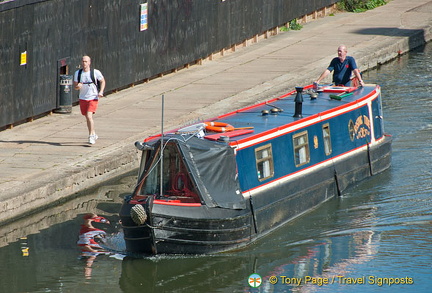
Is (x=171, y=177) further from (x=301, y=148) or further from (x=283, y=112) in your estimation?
(x=283, y=112)

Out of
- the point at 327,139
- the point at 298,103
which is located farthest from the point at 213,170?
the point at 327,139

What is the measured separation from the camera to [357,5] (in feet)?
125

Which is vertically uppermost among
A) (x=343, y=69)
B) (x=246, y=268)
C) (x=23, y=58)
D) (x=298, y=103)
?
(x=23, y=58)

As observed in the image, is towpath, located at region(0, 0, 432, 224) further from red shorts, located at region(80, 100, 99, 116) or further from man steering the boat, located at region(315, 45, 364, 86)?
man steering the boat, located at region(315, 45, 364, 86)

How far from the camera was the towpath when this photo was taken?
1745cm

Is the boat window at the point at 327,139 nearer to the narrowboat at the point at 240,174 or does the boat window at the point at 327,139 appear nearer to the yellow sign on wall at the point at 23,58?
the narrowboat at the point at 240,174

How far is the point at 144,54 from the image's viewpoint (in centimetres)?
2553

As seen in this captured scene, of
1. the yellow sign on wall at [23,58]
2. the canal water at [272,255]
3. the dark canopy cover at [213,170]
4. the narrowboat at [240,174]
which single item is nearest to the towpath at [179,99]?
the canal water at [272,255]

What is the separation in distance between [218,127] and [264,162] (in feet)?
3.12

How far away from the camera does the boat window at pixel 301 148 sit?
16547 millimetres

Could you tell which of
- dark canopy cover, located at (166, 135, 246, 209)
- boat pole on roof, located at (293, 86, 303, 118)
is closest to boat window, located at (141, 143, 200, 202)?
dark canopy cover, located at (166, 135, 246, 209)

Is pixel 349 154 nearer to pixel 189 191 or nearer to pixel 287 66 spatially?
pixel 189 191

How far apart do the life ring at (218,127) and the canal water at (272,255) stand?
1.93 metres

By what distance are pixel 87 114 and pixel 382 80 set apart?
11.5 meters
